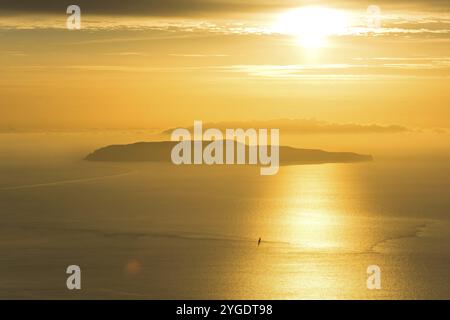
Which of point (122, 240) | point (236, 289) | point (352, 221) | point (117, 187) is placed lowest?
point (236, 289)

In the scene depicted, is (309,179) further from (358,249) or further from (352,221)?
(358,249)

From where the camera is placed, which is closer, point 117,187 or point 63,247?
point 63,247

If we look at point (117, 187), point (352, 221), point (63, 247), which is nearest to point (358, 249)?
point (352, 221)

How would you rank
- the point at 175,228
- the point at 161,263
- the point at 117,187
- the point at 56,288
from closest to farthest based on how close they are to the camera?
the point at 56,288 → the point at 161,263 → the point at 175,228 → the point at 117,187

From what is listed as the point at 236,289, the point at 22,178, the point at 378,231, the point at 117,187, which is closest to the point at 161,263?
the point at 236,289

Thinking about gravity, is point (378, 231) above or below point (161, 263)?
above

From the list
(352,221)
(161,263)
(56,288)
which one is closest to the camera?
(56,288)

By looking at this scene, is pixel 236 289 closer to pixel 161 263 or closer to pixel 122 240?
pixel 161 263
